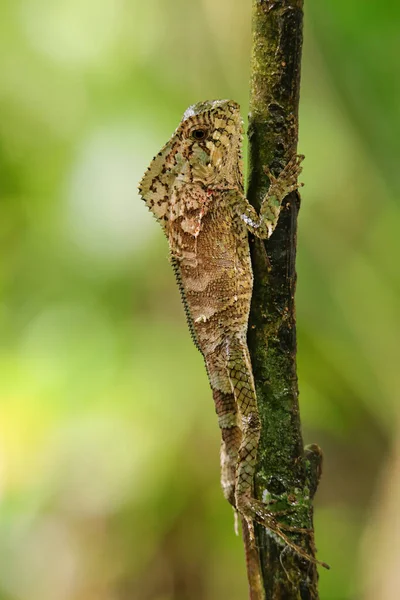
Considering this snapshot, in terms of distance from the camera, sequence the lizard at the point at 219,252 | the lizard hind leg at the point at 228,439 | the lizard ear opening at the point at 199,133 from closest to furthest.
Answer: the lizard at the point at 219,252
the lizard hind leg at the point at 228,439
the lizard ear opening at the point at 199,133

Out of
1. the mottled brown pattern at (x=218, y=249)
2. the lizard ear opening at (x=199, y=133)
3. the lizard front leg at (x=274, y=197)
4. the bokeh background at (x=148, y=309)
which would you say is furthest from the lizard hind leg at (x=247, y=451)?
the bokeh background at (x=148, y=309)

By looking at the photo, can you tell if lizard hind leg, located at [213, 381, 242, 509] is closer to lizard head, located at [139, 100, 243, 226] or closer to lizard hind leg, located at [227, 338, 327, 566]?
lizard hind leg, located at [227, 338, 327, 566]

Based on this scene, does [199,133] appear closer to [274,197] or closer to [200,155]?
[200,155]

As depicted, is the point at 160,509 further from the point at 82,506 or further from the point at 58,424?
the point at 58,424

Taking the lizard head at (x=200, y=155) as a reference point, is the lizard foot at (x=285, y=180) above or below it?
below

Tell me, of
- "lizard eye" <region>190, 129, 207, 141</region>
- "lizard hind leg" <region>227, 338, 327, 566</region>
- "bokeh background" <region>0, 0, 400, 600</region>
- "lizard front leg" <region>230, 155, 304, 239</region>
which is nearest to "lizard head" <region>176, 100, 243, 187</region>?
"lizard eye" <region>190, 129, 207, 141</region>

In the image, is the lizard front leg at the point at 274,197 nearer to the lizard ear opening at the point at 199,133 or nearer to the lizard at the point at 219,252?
the lizard at the point at 219,252

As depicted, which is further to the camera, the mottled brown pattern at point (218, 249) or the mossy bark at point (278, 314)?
the mottled brown pattern at point (218, 249)

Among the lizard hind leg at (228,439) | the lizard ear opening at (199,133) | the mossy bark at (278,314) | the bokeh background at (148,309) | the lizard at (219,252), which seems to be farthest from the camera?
the bokeh background at (148,309)
